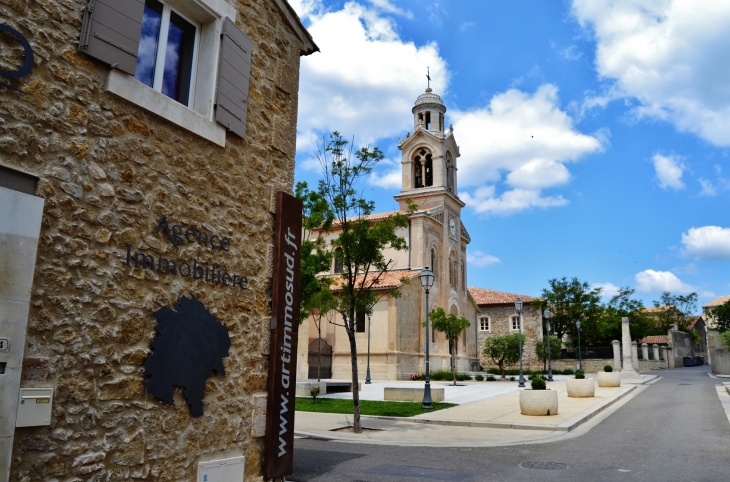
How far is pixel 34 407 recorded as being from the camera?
399 centimetres

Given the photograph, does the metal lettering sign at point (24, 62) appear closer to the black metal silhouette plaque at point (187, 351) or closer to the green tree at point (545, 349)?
the black metal silhouette plaque at point (187, 351)

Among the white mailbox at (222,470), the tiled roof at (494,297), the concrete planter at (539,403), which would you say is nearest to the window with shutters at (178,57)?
the white mailbox at (222,470)

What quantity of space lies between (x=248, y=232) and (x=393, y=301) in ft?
98.9

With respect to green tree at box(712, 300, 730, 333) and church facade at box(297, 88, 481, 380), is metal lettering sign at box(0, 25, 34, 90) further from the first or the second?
green tree at box(712, 300, 730, 333)

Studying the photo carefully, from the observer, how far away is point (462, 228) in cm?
4766

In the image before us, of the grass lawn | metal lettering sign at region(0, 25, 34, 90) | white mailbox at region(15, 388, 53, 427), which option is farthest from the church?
white mailbox at region(15, 388, 53, 427)

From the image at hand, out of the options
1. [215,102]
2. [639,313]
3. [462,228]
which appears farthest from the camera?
[639,313]

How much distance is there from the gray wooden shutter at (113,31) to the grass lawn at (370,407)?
41.8 feet

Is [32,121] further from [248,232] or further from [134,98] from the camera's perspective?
[248,232]

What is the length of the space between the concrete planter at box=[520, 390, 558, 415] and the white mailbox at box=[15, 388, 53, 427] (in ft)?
43.3

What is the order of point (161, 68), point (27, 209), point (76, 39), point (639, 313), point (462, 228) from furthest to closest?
point (639, 313) < point (462, 228) < point (161, 68) < point (76, 39) < point (27, 209)

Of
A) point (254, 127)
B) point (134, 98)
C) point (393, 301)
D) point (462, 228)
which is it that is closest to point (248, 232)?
point (254, 127)

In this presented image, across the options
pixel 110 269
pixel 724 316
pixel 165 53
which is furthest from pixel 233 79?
pixel 724 316

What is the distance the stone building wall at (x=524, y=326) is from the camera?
51.5 meters
